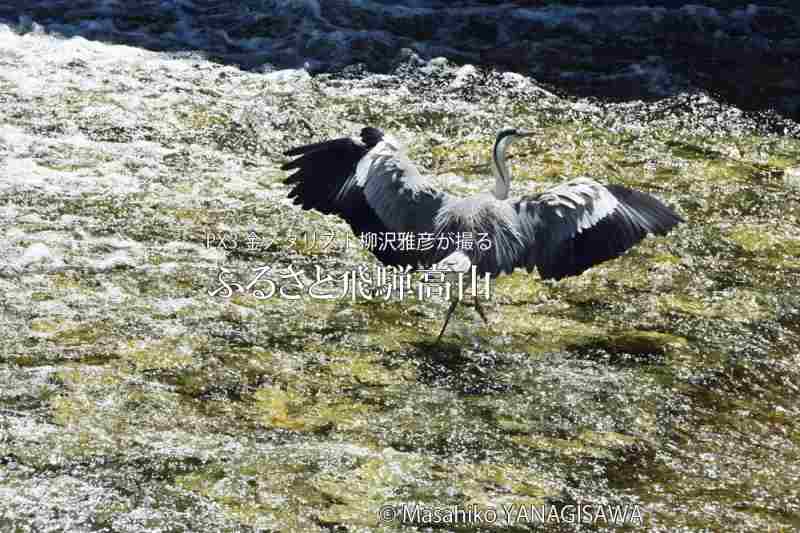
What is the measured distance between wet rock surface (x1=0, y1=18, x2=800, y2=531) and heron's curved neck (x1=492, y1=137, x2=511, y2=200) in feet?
1.87

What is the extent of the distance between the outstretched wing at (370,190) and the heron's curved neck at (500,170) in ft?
1.78

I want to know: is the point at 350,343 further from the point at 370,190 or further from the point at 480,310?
the point at 370,190

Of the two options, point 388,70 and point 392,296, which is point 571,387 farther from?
point 388,70

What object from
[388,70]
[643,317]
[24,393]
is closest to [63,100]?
[388,70]

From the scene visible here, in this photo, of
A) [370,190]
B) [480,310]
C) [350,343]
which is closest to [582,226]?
[480,310]

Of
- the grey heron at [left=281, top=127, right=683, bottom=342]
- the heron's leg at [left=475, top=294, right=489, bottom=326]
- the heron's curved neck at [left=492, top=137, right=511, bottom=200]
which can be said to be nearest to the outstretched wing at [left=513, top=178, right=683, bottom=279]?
the grey heron at [left=281, top=127, right=683, bottom=342]

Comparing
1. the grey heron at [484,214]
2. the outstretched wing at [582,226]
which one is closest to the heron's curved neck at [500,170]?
the grey heron at [484,214]

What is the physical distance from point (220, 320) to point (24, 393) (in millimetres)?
1261

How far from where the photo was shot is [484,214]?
252 inches

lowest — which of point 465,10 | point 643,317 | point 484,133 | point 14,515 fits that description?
point 14,515

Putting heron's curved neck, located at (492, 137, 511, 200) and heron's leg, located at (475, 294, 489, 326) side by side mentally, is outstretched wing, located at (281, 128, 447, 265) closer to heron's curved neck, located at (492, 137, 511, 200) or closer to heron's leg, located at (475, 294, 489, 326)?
heron's leg, located at (475, 294, 489, 326)

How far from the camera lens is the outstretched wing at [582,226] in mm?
6320

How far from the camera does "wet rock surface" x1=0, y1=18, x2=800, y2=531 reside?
4844mm

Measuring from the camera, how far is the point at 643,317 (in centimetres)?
662
